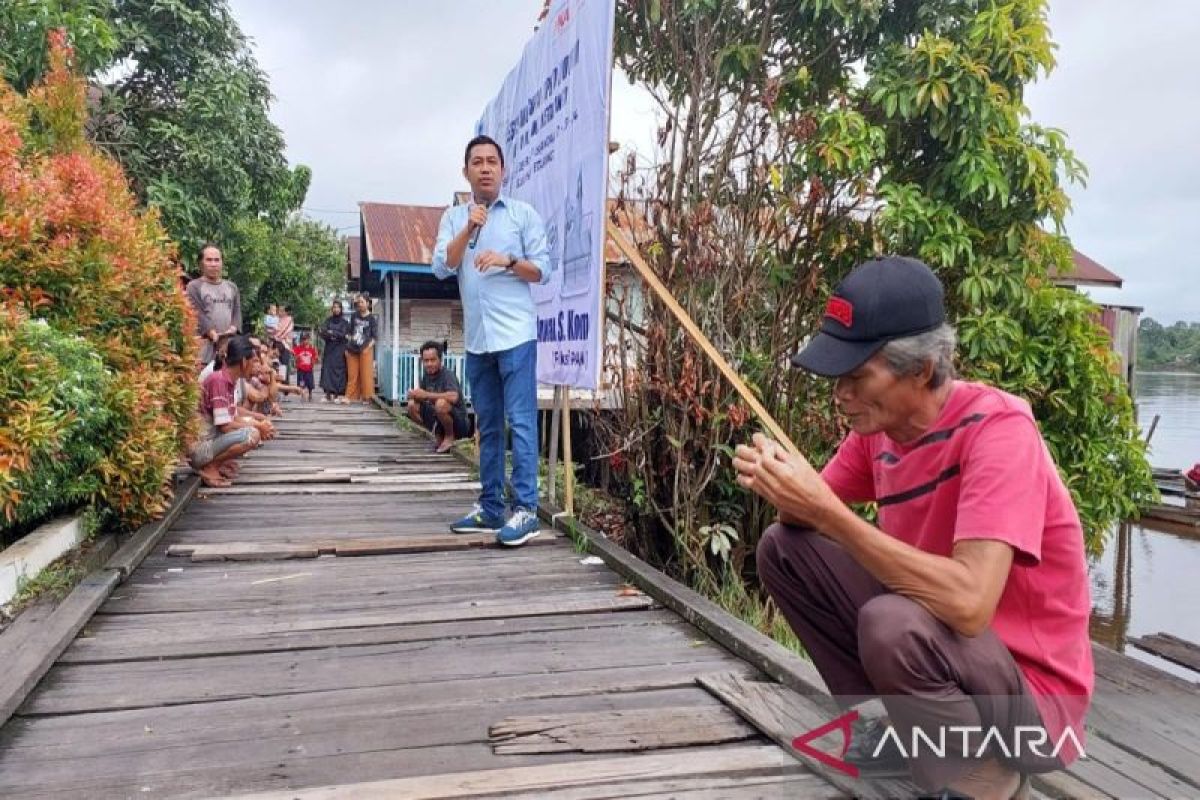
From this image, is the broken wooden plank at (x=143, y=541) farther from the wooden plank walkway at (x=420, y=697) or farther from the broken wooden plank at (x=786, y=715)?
the broken wooden plank at (x=786, y=715)

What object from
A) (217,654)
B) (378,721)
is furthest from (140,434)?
(378,721)

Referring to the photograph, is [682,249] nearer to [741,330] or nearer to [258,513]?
[741,330]

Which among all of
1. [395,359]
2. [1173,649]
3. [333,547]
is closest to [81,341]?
[333,547]

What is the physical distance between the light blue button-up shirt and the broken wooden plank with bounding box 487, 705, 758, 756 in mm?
2112

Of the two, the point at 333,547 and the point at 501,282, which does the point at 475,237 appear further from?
the point at 333,547

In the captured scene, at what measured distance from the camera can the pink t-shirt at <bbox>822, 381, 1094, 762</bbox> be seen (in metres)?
1.47

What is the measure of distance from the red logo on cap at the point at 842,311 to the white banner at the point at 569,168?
195cm

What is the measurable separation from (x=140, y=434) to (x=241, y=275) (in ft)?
60.2

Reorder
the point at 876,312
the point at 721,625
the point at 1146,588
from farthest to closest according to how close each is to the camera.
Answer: the point at 1146,588, the point at 721,625, the point at 876,312

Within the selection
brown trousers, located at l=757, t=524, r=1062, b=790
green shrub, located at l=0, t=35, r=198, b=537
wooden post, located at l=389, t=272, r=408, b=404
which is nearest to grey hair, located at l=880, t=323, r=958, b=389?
brown trousers, located at l=757, t=524, r=1062, b=790

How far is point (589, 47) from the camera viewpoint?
12.3 feet

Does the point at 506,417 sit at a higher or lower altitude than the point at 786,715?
higher

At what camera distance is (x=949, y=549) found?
1.69 metres

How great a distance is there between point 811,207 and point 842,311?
309 centimetres
